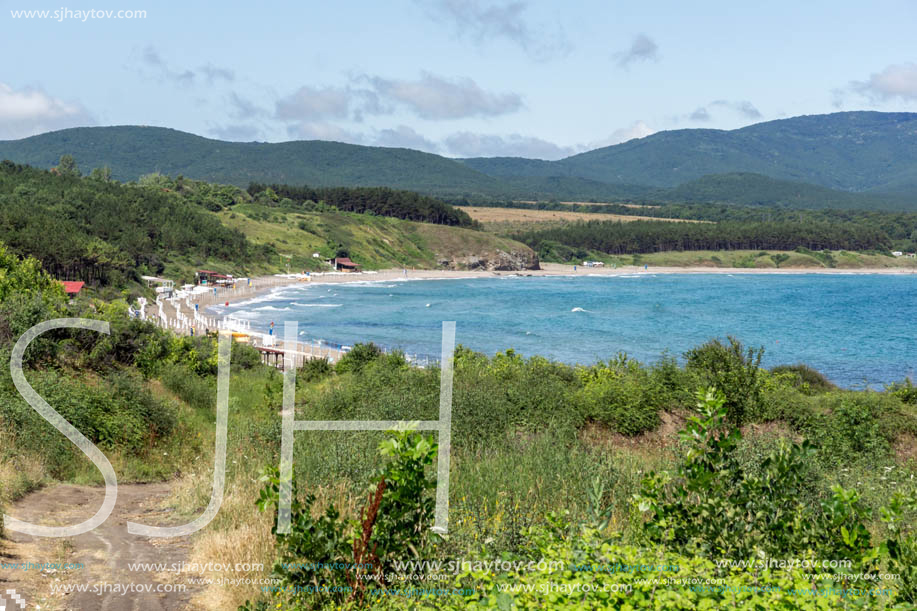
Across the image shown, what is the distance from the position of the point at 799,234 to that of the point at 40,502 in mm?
172550

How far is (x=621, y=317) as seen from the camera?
7106cm

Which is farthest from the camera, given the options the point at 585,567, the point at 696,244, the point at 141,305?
the point at 696,244

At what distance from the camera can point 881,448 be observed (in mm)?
11500

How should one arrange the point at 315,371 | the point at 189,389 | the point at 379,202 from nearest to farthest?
the point at 189,389 < the point at 315,371 < the point at 379,202

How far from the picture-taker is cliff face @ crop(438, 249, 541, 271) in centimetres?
13248

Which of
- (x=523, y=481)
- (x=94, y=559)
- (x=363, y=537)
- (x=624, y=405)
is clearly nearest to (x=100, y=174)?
(x=624, y=405)

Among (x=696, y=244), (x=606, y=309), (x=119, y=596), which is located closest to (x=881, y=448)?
(x=119, y=596)

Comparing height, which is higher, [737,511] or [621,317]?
[737,511]

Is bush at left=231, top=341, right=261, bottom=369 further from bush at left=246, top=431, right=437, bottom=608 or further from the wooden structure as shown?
the wooden structure

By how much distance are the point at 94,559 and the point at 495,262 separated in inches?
5112

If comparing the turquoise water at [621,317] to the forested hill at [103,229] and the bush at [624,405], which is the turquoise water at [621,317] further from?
the bush at [624,405]

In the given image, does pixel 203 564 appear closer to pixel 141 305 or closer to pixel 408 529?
pixel 408 529

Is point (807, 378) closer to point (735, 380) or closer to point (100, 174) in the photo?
point (735, 380)

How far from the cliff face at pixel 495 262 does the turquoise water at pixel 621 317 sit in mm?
17789
